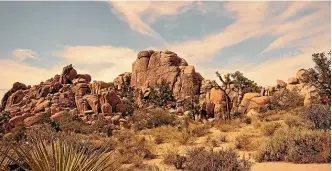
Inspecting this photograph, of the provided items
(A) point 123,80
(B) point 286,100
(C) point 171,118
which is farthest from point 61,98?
(B) point 286,100

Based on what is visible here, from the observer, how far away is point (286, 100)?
3294 centimetres

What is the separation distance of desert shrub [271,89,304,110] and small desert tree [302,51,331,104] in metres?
2.12

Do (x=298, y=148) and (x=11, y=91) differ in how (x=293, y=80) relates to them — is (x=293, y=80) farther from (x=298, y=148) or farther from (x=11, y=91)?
(x=11, y=91)

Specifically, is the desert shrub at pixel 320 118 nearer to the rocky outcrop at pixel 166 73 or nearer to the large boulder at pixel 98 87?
the large boulder at pixel 98 87

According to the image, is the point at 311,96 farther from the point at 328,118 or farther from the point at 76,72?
the point at 76,72

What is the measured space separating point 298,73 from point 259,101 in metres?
18.9

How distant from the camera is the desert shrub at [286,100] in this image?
31.5 metres

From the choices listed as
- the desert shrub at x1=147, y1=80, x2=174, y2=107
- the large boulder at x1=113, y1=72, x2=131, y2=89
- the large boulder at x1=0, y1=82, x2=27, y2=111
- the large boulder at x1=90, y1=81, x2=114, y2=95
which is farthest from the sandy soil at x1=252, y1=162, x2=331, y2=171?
the large boulder at x1=113, y1=72, x2=131, y2=89

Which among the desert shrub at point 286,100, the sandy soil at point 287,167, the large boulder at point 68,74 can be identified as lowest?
the sandy soil at point 287,167

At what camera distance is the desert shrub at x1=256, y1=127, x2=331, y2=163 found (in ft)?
28.9

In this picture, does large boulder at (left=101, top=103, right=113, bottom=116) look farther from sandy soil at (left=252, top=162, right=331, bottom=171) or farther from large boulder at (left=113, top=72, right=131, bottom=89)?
sandy soil at (left=252, top=162, right=331, bottom=171)

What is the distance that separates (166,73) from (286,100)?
130ft

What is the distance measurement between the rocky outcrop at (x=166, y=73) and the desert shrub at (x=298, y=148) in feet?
172

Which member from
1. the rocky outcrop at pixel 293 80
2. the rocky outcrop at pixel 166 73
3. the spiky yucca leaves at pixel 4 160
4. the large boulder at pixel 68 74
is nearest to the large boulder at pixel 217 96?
the rocky outcrop at pixel 293 80
